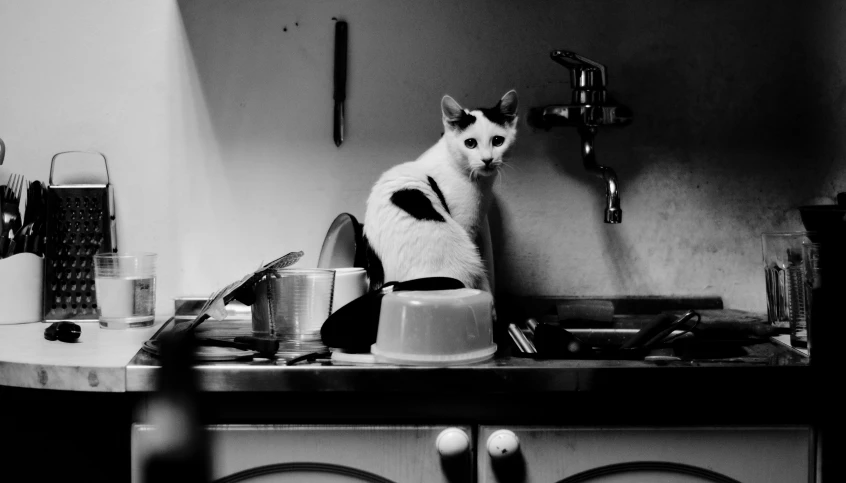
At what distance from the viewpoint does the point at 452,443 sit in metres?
0.97

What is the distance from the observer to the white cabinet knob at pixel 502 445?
3.22 feet

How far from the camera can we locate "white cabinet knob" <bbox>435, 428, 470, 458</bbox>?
975 mm

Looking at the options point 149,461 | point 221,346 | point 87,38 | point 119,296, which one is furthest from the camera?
point 87,38

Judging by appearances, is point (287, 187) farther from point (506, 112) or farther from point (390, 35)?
point (506, 112)

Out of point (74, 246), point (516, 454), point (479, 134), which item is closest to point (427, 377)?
point (516, 454)

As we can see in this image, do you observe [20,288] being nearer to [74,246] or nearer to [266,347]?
[74,246]

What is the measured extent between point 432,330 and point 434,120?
2.59 ft

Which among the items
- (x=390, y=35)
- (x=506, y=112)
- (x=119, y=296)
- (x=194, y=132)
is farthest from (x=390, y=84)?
(x=119, y=296)

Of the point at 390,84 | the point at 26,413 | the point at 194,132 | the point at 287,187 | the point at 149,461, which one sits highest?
the point at 390,84

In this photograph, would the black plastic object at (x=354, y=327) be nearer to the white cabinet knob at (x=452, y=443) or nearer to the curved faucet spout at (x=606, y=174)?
the white cabinet knob at (x=452, y=443)

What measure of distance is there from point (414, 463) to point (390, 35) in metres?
1.07

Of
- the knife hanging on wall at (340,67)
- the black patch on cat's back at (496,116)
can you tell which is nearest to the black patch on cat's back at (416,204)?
the black patch on cat's back at (496,116)

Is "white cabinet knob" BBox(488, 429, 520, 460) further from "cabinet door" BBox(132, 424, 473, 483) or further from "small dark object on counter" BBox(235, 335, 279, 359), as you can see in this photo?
"small dark object on counter" BBox(235, 335, 279, 359)

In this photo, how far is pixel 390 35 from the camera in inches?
65.3
